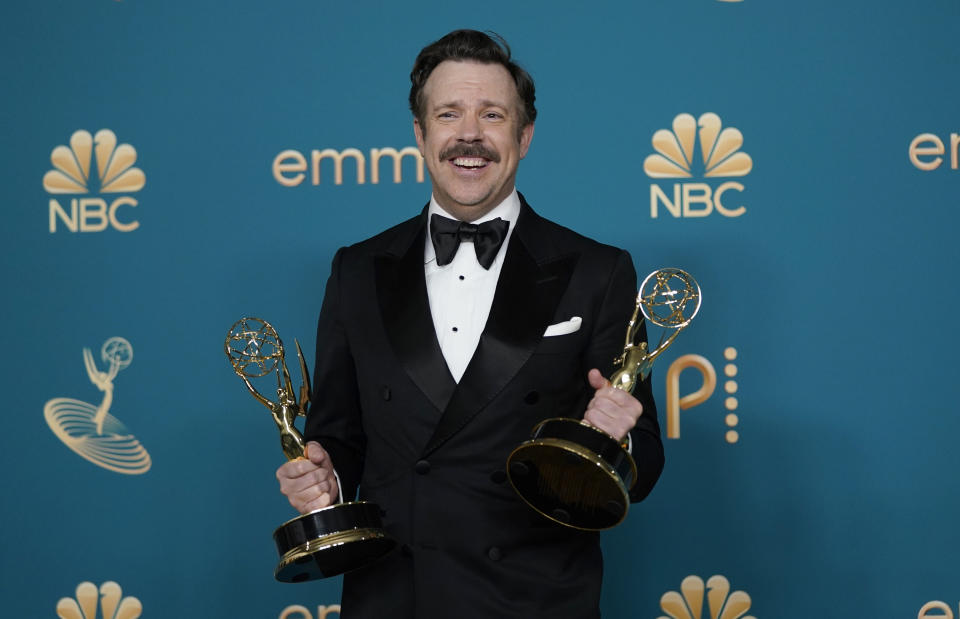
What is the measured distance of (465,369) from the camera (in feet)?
6.21

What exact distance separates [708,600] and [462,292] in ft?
4.73

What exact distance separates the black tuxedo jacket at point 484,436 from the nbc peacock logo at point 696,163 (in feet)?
3.37

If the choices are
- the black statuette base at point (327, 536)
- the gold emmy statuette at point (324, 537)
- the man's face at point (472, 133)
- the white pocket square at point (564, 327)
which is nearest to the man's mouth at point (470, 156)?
the man's face at point (472, 133)

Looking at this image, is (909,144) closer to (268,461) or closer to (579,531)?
(579,531)

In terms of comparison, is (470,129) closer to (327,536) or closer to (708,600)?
(327,536)

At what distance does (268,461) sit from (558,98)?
4.57ft

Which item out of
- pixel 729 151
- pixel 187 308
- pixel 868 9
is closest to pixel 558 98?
pixel 729 151

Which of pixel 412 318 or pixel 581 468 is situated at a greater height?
pixel 412 318

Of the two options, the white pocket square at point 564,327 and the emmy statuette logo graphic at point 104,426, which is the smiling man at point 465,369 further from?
the emmy statuette logo graphic at point 104,426

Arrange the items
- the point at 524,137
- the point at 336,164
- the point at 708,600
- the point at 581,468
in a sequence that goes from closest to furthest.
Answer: the point at 581,468 → the point at 524,137 → the point at 708,600 → the point at 336,164

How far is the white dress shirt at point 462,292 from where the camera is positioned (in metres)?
1.95

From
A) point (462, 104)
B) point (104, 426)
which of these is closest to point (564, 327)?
point (462, 104)

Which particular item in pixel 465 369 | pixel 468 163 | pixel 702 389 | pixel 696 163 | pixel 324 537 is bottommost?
pixel 324 537

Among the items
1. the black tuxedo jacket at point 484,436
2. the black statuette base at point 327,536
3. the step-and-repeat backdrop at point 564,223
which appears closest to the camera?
the black statuette base at point 327,536
